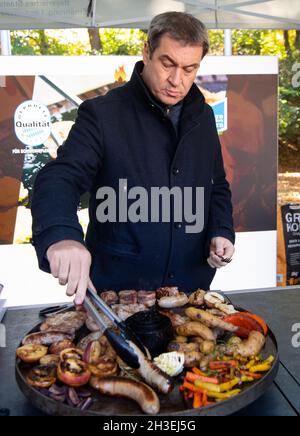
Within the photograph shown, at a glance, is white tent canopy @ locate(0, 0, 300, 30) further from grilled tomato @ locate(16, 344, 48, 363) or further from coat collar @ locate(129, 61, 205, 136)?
grilled tomato @ locate(16, 344, 48, 363)

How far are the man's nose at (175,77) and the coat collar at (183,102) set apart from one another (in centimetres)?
26

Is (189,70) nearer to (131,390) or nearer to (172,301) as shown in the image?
(172,301)

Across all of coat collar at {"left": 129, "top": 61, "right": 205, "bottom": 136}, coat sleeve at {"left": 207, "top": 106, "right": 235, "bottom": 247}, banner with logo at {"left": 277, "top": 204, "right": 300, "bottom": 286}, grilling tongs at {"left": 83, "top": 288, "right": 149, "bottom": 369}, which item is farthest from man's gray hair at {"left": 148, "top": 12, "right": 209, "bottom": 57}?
banner with logo at {"left": 277, "top": 204, "right": 300, "bottom": 286}

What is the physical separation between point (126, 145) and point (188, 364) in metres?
1.33

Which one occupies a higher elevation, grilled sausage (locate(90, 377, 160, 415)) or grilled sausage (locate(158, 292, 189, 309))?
grilled sausage (locate(90, 377, 160, 415))

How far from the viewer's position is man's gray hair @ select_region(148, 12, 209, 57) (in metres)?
2.20

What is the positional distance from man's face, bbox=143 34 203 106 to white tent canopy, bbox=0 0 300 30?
2.61m

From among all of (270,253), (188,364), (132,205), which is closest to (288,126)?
(270,253)

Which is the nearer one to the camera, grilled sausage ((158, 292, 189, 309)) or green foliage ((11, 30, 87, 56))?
grilled sausage ((158, 292, 189, 309))

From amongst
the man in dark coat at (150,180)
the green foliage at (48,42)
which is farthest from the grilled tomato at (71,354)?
the green foliage at (48,42)

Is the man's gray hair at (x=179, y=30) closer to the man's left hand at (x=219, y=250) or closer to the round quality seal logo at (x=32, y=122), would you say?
the man's left hand at (x=219, y=250)

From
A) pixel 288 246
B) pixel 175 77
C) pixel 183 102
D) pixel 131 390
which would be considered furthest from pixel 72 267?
pixel 288 246

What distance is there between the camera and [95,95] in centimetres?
490

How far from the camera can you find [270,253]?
5.29m
